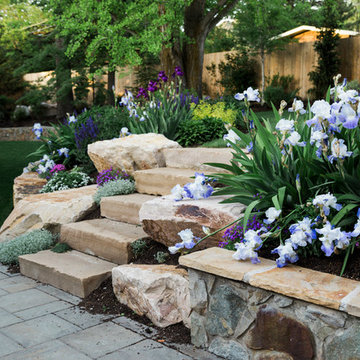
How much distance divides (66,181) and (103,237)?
213 centimetres

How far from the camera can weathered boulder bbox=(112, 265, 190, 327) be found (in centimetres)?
328

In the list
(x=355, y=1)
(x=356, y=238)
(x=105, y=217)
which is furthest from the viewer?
(x=355, y=1)

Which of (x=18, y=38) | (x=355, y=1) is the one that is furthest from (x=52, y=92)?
(x=355, y=1)

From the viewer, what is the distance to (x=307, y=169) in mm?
3020

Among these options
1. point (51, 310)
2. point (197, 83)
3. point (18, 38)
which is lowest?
point (51, 310)

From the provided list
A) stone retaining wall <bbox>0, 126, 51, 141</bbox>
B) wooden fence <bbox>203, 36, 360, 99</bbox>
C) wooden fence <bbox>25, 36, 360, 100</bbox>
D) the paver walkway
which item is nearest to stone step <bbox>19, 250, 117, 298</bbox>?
the paver walkway

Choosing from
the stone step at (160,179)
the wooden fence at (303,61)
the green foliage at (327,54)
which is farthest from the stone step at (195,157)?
the wooden fence at (303,61)

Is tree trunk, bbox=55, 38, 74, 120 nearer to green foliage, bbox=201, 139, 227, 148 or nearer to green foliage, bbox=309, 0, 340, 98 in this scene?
green foliage, bbox=309, 0, 340, 98

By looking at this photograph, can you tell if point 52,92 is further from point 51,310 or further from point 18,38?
point 51,310

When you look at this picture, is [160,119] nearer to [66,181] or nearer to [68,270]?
[66,181]

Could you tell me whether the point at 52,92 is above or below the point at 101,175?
above

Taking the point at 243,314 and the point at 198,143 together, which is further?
the point at 198,143

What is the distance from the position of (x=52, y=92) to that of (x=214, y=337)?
1543cm

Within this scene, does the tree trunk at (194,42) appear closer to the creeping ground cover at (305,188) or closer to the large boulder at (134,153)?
the large boulder at (134,153)
